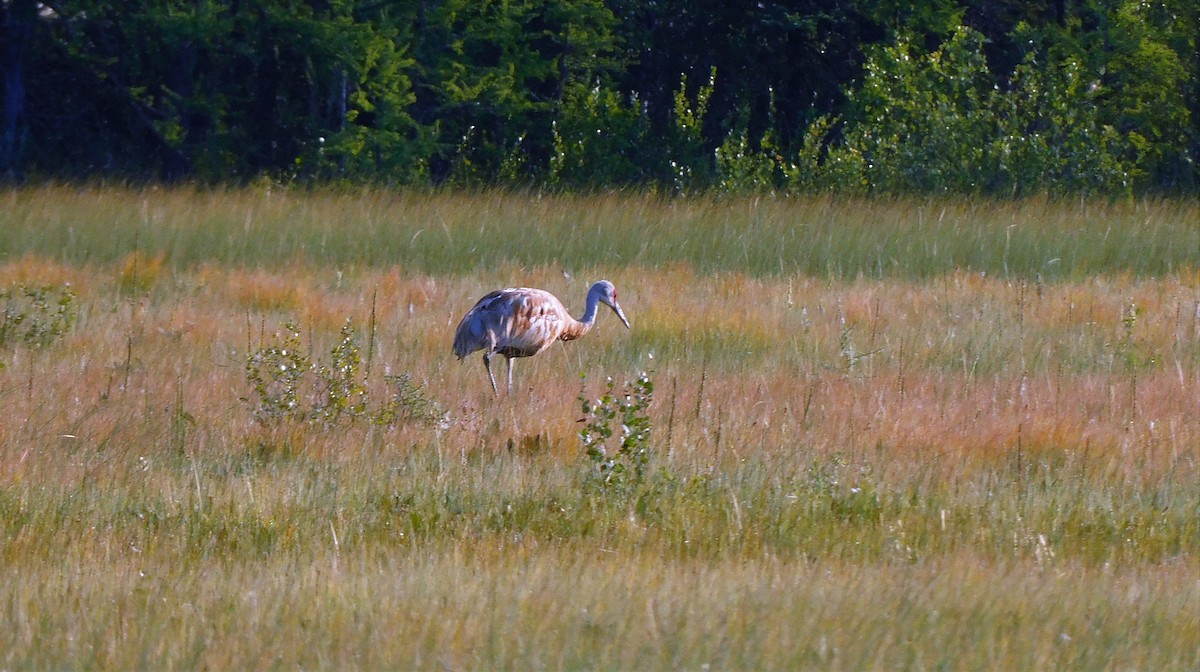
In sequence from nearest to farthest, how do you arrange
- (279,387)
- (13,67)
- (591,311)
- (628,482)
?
1. (628,482)
2. (279,387)
3. (591,311)
4. (13,67)

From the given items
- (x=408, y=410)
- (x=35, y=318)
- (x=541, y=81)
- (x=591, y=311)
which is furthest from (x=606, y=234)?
(x=541, y=81)

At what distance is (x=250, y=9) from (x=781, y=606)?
22784 millimetres

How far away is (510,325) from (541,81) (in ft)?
65.5

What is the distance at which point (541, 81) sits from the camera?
28.1m

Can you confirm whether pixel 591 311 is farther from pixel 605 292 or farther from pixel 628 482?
pixel 628 482

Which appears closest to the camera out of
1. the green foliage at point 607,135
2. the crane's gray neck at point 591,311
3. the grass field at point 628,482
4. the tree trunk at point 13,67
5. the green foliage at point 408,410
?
the grass field at point 628,482

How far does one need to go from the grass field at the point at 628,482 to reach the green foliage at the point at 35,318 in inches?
1.9

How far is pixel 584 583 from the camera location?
4.97 metres

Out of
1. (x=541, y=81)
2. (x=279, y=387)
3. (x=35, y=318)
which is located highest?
(x=541, y=81)

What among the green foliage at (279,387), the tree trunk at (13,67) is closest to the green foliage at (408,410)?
the green foliage at (279,387)

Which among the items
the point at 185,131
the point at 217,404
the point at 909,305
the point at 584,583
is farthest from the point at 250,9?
the point at 584,583

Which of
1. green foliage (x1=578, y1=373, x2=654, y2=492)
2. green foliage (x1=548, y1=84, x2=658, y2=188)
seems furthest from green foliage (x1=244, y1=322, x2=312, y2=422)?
green foliage (x1=548, y1=84, x2=658, y2=188)

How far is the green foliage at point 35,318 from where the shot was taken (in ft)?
32.5

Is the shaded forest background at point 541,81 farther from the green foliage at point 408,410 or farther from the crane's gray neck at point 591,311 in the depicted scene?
the green foliage at point 408,410
